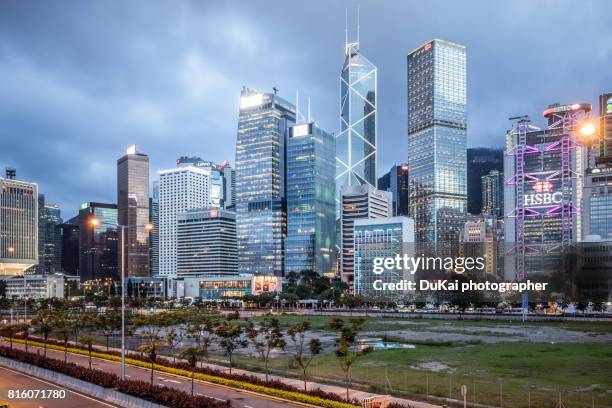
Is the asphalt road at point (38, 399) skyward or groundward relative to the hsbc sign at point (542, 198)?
groundward

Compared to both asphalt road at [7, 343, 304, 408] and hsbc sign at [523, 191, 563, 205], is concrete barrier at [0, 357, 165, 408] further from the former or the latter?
hsbc sign at [523, 191, 563, 205]

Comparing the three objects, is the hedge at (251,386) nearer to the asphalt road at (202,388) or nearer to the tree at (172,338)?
the asphalt road at (202,388)

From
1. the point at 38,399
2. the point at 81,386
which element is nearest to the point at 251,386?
the point at 81,386

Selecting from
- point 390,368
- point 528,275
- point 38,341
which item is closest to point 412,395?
point 390,368

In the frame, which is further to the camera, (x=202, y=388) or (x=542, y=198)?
(x=542, y=198)

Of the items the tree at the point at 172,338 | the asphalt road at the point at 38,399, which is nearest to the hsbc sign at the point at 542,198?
the tree at the point at 172,338

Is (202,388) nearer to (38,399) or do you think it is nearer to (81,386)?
(81,386)

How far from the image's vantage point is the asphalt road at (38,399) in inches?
1574

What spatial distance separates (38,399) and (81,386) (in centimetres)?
383

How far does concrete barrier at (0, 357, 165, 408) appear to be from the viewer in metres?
38.8

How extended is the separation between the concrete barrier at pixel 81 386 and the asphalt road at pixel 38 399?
457 mm

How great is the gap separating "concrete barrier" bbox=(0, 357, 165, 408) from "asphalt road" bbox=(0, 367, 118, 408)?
0.46 m

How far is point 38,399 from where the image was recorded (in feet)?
137

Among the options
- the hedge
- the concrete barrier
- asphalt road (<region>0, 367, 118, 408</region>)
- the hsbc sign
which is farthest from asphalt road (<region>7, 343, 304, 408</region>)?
the hsbc sign
